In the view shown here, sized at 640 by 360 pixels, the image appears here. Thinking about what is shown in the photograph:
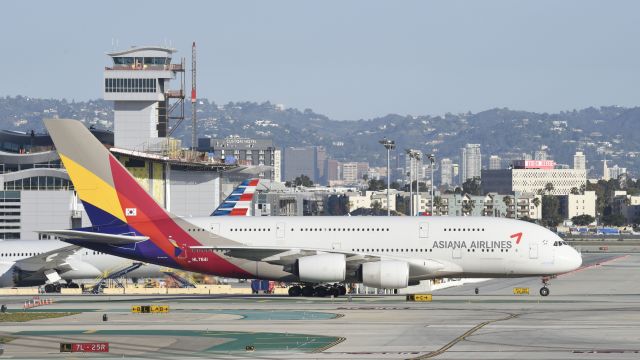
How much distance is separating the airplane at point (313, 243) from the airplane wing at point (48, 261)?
60.9 ft

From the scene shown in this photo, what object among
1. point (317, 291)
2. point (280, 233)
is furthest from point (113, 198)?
point (317, 291)

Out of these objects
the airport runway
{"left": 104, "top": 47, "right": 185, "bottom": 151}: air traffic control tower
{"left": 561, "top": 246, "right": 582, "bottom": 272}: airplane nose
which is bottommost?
the airport runway

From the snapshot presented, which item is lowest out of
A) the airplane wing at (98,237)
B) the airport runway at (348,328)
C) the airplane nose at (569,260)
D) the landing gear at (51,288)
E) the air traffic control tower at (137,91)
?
the landing gear at (51,288)

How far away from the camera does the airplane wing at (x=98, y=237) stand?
65.1 metres

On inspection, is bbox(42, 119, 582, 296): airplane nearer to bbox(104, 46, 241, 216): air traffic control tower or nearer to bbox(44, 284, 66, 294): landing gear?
bbox(44, 284, 66, 294): landing gear

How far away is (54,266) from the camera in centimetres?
8681

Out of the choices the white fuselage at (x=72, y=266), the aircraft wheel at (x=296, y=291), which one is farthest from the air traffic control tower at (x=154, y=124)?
the aircraft wheel at (x=296, y=291)

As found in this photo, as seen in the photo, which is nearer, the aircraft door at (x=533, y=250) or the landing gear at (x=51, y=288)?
the aircraft door at (x=533, y=250)

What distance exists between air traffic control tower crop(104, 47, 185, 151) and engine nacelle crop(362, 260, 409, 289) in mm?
99384

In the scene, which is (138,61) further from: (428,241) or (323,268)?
(428,241)

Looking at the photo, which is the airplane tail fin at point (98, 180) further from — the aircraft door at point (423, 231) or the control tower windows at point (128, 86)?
the control tower windows at point (128, 86)

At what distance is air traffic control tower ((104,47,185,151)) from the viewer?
163 meters

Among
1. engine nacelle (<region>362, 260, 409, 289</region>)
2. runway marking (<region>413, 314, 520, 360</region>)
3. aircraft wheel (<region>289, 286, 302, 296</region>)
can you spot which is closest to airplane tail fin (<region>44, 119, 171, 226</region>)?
aircraft wheel (<region>289, 286, 302, 296</region>)

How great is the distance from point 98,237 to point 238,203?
73.7 m
